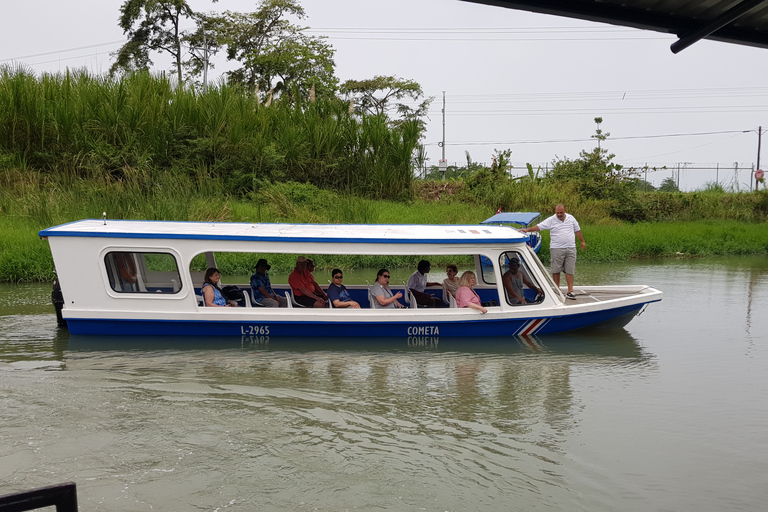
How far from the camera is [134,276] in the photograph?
1055 cm

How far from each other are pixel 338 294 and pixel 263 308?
1.34 metres

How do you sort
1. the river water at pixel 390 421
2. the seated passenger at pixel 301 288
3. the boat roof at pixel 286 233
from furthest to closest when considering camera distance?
the seated passenger at pixel 301 288
the boat roof at pixel 286 233
the river water at pixel 390 421

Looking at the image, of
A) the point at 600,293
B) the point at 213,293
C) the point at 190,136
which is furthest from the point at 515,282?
the point at 190,136

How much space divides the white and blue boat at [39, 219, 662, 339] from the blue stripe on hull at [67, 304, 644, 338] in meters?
0.01

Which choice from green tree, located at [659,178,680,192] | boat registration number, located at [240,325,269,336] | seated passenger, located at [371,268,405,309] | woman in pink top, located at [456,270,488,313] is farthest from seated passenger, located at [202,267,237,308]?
green tree, located at [659,178,680,192]

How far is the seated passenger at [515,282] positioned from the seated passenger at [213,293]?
12.8ft

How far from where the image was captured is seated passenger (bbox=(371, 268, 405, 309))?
10758mm

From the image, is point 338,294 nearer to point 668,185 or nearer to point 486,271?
point 486,271

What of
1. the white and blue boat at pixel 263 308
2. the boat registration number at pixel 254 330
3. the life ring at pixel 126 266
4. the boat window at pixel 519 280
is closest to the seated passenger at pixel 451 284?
the white and blue boat at pixel 263 308

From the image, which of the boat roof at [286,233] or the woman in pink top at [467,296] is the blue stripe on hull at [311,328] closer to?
the woman in pink top at [467,296]

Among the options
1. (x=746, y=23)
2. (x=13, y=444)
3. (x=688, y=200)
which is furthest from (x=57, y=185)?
(x=688, y=200)

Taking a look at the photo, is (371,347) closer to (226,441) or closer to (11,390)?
(226,441)

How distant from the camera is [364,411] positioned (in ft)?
25.1

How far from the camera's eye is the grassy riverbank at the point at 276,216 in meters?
16.2
